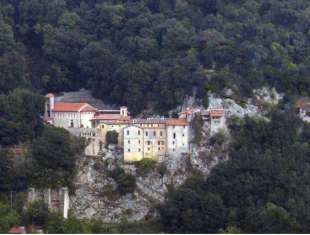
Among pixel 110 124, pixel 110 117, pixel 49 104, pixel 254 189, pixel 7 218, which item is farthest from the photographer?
pixel 49 104

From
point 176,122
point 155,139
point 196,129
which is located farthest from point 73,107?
point 196,129

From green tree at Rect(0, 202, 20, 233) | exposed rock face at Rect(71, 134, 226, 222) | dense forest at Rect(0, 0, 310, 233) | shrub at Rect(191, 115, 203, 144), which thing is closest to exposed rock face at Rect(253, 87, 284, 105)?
dense forest at Rect(0, 0, 310, 233)

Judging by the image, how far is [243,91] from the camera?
85.5 metres

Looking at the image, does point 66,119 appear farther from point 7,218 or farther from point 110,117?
point 7,218

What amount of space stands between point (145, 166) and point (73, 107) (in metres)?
5.40

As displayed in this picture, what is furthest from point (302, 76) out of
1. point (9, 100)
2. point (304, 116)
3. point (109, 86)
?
point (9, 100)

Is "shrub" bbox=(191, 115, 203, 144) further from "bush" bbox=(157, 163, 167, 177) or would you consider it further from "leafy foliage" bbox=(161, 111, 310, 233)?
"bush" bbox=(157, 163, 167, 177)

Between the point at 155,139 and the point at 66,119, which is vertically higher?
the point at 66,119

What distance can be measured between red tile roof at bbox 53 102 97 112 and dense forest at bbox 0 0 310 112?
3534 mm

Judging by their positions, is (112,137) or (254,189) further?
(112,137)

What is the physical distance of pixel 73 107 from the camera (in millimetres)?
82438

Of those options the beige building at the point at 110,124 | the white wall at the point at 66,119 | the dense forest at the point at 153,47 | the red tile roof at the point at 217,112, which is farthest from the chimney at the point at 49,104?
the red tile roof at the point at 217,112

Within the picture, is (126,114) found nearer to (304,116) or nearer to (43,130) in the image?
(43,130)

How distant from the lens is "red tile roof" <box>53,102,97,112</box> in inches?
3236
